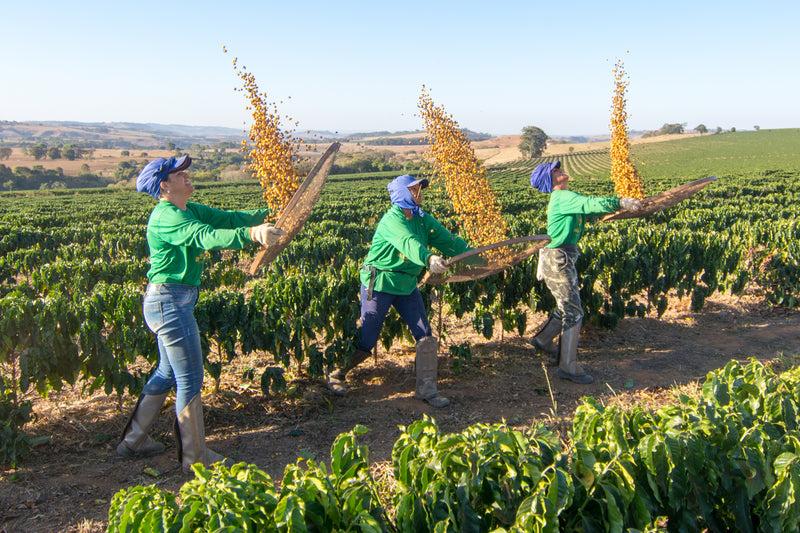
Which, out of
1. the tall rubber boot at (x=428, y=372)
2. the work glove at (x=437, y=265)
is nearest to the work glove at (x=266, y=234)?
the work glove at (x=437, y=265)

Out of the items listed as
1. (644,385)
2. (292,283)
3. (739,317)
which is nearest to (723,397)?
(644,385)

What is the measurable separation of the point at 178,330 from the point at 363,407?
6.44ft

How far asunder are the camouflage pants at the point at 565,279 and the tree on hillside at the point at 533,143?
3685 inches

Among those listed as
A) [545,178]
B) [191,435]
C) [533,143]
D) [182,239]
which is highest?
[533,143]

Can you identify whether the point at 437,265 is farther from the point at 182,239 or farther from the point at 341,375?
the point at 341,375

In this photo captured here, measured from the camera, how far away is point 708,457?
2.08 metres

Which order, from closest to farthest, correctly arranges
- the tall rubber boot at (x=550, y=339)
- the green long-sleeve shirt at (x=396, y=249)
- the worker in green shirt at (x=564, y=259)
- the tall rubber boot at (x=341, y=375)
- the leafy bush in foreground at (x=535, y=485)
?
the leafy bush in foreground at (x=535, y=485), the green long-sleeve shirt at (x=396, y=249), the tall rubber boot at (x=341, y=375), the worker in green shirt at (x=564, y=259), the tall rubber boot at (x=550, y=339)

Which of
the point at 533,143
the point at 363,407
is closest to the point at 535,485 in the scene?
the point at 363,407

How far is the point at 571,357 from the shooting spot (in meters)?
5.20

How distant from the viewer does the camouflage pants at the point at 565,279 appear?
16.7 feet

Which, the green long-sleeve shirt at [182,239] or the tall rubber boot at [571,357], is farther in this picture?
the tall rubber boot at [571,357]

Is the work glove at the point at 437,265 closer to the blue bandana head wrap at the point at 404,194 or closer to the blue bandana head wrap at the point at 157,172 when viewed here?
the blue bandana head wrap at the point at 404,194

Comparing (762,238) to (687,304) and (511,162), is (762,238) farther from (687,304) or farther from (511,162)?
(511,162)

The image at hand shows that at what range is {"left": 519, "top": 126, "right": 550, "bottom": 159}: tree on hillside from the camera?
95438 mm
